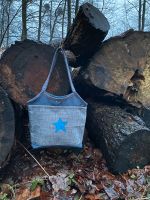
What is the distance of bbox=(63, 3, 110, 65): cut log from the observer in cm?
455

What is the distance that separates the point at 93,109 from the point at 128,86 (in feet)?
1.78

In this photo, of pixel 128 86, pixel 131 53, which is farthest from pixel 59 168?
pixel 131 53

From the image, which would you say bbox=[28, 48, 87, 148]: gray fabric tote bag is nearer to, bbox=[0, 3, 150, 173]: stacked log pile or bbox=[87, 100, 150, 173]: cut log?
bbox=[0, 3, 150, 173]: stacked log pile

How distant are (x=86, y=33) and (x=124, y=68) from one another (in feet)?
2.27

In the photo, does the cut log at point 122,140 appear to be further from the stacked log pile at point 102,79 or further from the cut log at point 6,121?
the cut log at point 6,121

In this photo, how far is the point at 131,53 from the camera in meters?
4.96

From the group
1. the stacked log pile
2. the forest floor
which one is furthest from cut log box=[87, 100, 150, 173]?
the forest floor

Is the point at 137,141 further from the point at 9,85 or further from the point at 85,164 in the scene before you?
the point at 9,85

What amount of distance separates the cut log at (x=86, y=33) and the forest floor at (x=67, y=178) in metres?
1.29

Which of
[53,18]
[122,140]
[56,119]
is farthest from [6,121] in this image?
[53,18]

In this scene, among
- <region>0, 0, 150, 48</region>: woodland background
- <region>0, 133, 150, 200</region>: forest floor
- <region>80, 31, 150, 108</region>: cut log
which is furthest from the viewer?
<region>0, 0, 150, 48</region>: woodland background

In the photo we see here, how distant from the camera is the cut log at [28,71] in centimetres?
443

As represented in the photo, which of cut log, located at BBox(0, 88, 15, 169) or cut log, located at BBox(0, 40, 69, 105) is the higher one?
cut log, located at BBox(0, 40, 69, 105)

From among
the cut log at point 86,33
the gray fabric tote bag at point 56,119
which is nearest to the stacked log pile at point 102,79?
the cut log at point 86,33
